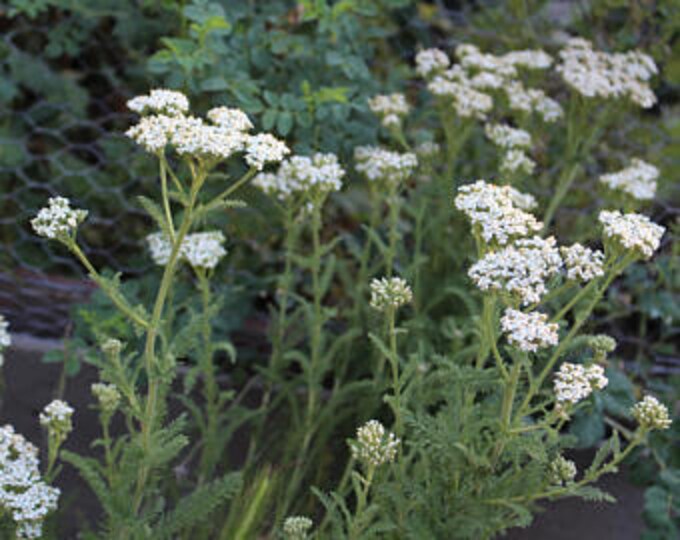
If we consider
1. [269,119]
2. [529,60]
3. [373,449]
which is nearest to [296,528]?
[373,449]

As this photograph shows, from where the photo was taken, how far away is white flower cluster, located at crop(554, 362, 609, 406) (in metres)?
1.22

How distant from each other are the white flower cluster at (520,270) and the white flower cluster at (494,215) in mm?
38

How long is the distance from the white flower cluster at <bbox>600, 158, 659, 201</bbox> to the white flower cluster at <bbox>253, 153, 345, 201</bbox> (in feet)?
1.92

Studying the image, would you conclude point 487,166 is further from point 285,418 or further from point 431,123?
point 285,418

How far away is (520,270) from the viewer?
1234 mm

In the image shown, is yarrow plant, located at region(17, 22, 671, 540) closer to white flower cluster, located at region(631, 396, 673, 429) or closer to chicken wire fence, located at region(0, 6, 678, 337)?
white flower cluster, located at region(631, 396, 673, 429)

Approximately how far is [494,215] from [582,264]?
0.15 m

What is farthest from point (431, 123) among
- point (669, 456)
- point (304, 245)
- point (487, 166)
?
point (669, 456)

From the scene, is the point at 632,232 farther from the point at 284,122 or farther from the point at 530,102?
the point at 284,122

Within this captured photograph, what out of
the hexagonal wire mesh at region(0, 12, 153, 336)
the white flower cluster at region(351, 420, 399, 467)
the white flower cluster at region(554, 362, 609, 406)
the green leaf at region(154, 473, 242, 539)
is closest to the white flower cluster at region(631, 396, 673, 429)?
the white flower cluster at region(554, 362, 609, 406)

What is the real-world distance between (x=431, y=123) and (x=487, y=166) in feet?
0.79

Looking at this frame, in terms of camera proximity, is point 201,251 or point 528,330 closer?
point 528,330

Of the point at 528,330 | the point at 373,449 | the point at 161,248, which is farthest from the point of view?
the point at 161,248

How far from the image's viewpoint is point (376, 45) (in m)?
2.63
